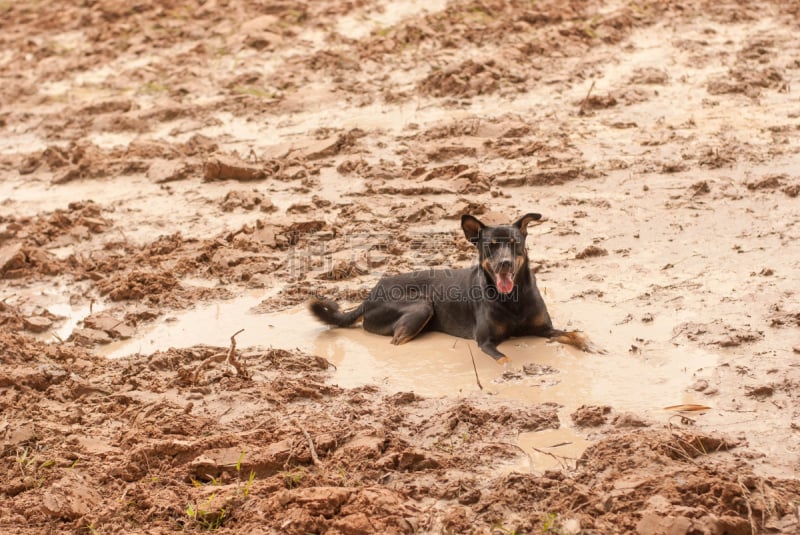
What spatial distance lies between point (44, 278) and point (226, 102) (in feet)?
15.4

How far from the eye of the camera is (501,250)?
22.5 feet

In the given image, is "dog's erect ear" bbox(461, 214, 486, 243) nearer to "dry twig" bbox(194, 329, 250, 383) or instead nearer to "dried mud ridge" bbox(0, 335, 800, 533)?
"dried mud ridge" bbox(0, 335, 800, 533)

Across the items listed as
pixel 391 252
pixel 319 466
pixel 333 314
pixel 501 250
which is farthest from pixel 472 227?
pixel 319 466

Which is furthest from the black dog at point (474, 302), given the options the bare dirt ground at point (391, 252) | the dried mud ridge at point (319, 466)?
the dried mud ridge at point (319, 466)

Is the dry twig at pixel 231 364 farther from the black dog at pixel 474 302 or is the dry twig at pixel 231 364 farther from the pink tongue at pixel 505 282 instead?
the pink tongue at pixel 505 282

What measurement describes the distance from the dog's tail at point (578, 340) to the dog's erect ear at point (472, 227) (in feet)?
3.09

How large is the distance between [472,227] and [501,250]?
0.43 metres

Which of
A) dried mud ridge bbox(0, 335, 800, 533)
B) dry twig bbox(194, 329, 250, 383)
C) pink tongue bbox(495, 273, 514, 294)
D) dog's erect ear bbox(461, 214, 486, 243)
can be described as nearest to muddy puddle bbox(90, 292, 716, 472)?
dried mud ridge bbox(0, 335, 800, 533)

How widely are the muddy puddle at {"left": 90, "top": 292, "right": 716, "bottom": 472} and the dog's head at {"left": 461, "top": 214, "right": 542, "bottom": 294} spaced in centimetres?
50

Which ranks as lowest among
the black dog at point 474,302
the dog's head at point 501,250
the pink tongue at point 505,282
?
the black dog at point 474,302

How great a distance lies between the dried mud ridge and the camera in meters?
4.61

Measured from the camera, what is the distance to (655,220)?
8.82 m

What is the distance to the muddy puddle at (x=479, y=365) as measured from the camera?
579 centimetres

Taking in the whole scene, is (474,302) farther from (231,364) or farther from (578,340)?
(231,364)
